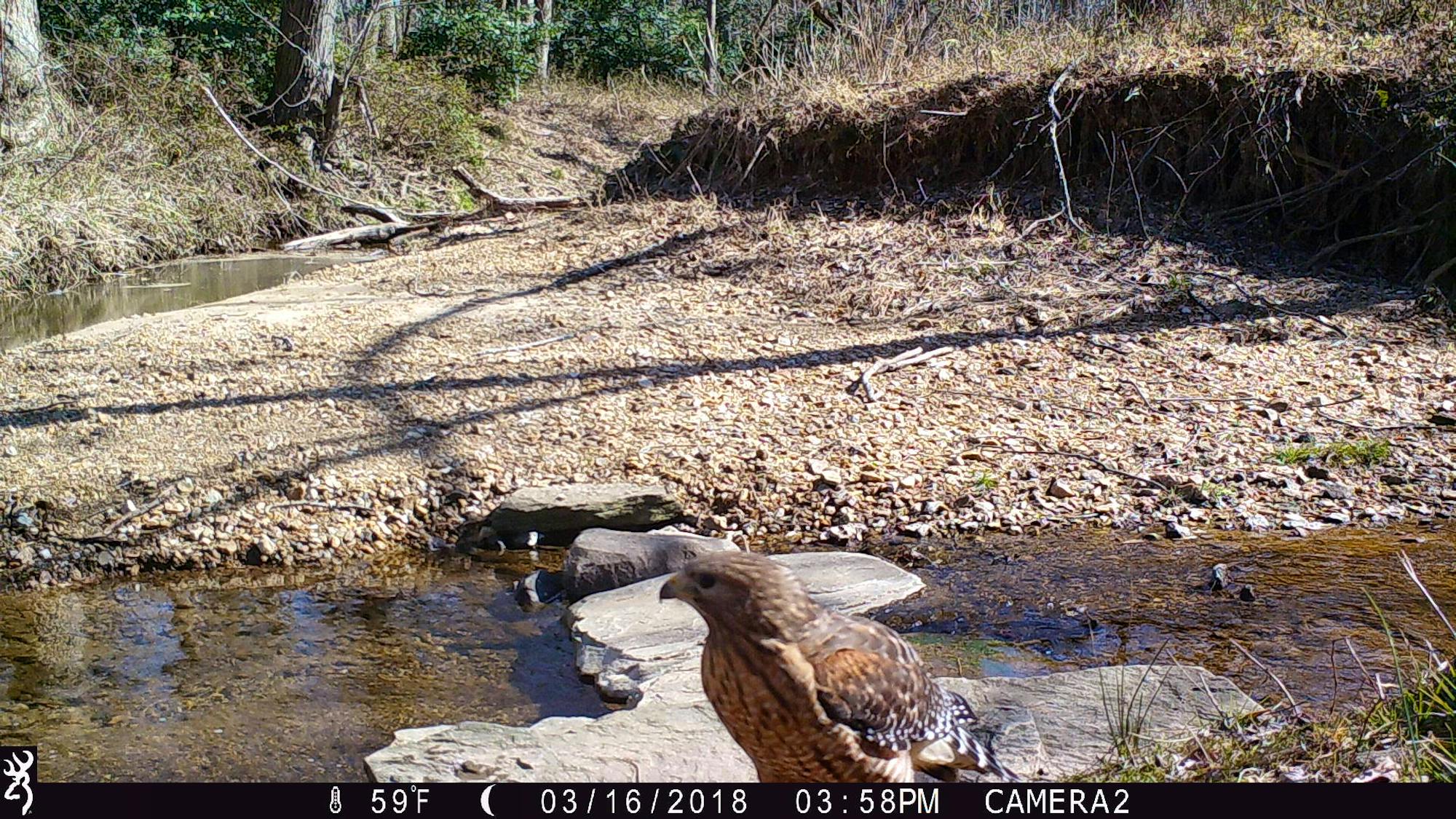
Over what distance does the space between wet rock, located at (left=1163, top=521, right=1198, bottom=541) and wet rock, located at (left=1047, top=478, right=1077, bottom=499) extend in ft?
1.63

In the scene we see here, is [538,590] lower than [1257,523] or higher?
lower

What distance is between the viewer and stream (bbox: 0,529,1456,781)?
419 centimetres

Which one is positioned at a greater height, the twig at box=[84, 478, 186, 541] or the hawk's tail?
the hawk's tail

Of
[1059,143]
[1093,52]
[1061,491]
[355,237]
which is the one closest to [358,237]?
[355,237]

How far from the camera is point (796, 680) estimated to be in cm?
292

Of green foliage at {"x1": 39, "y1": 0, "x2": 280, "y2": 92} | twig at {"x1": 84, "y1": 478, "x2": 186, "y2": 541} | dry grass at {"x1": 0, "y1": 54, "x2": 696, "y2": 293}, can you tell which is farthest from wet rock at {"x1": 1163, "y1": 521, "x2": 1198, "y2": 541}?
green foliage at {"x1": 39, "y1": 0, "x2": 280, "y2": 92}

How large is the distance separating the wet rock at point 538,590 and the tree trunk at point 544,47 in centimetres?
1889

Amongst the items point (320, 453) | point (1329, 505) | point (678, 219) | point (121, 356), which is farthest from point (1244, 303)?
point (121, 356)

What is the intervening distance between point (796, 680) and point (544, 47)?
Result: 23.7 meters

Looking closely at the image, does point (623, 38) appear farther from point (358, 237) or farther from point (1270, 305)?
point (1270, 305)

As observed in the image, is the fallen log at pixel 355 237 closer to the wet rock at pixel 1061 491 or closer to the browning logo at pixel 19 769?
the wet rock at pixel 1061 491

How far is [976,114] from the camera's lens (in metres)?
10.7
